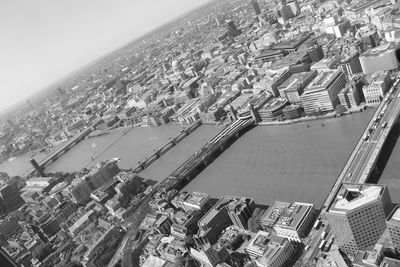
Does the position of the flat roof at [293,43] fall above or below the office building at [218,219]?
above

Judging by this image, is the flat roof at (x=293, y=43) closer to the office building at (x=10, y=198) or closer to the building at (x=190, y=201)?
the building at (x=190, y=201)


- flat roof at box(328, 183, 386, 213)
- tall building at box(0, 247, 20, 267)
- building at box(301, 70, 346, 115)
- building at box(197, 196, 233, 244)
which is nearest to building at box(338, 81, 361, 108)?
building at box(301, 70, 346, 115)

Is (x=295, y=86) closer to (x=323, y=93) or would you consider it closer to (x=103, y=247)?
(x=323, y=93)

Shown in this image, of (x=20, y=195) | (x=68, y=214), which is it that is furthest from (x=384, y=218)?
(x=20, y=195)

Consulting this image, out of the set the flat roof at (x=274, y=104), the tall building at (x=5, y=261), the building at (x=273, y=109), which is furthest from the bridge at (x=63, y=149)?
the tall building at (x=5, y=261)

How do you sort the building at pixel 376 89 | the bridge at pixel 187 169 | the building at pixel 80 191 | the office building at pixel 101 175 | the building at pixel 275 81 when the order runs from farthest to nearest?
the office building at pixel 101 175 → the building at pixel 275 81 → the building at pixel 80 191 → the building at pixel 376 89 → the bridge at pixel 187 169

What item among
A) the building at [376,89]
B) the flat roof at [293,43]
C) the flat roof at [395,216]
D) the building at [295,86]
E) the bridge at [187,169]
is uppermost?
the flat roof at [293,43]

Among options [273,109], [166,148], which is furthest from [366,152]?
[166,148]
